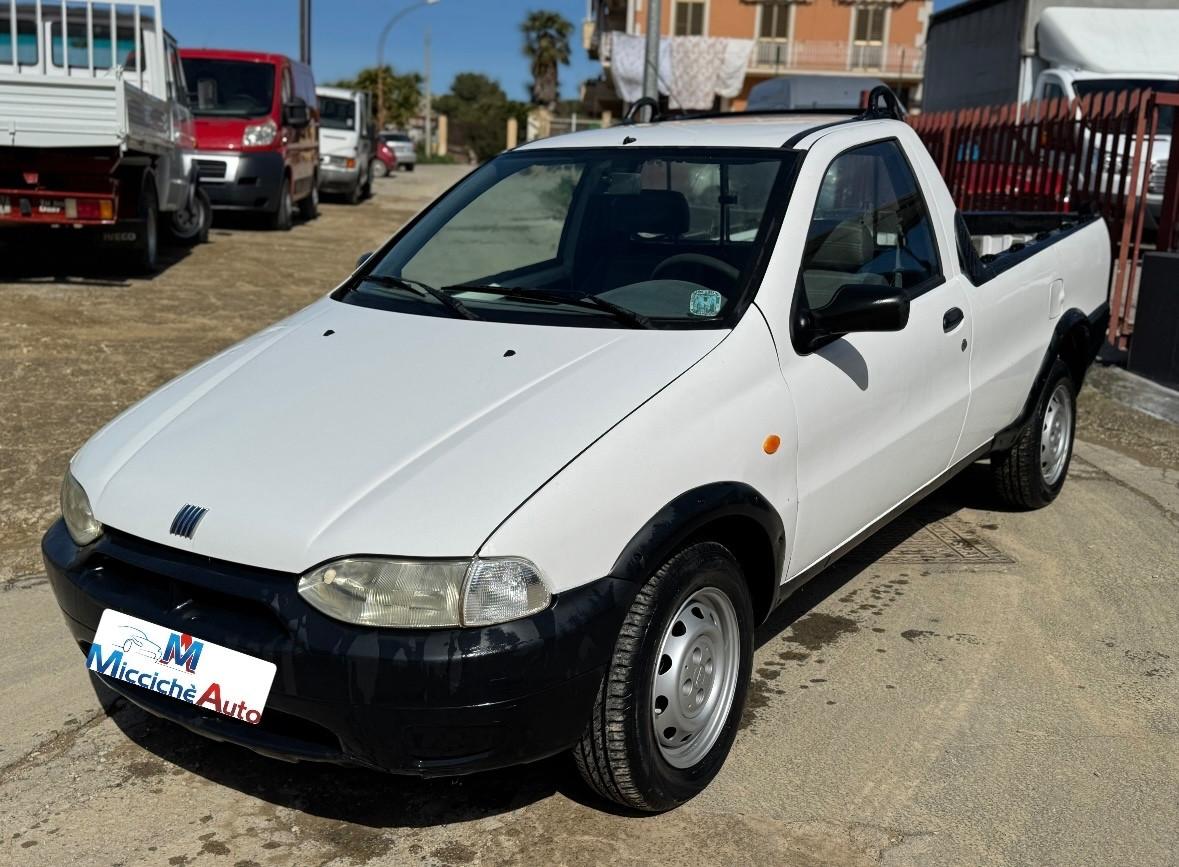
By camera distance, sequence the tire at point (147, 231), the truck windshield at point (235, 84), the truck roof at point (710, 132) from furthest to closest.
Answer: the truck windshield at point (235, 84) → the tire at point (147, 231) → the truck roof at point (710, 132)

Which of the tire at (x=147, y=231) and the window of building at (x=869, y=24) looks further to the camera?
the window of building at (x=869, y=24)

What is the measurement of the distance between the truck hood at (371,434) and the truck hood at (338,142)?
19.9m

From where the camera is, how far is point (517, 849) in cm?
296

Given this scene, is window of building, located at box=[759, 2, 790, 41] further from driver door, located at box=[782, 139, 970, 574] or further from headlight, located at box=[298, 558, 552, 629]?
headlight, located at box=[298, 558, 552, 629]

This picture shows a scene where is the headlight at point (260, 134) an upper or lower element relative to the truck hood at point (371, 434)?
upper

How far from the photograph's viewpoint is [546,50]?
72.2m

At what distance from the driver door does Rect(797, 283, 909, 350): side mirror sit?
4 cm

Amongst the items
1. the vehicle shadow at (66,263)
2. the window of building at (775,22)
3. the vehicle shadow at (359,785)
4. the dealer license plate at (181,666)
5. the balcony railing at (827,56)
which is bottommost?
the vehicle shadow at (359,785)

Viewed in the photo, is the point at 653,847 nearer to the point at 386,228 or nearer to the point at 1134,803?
the point at 1134,803

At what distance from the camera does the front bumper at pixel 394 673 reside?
2.61m

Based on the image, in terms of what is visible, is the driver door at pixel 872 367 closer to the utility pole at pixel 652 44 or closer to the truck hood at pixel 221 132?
the utility pole at pixel 652 44

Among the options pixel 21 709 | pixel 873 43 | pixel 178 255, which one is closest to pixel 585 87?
pixel 873 43

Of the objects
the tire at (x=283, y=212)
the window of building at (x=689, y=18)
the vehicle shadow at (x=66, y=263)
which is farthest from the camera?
the window of building at (x=689, y=18)

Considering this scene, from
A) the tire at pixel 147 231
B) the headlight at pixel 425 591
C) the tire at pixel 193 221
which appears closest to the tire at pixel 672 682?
the headlight at pixel 425 591
